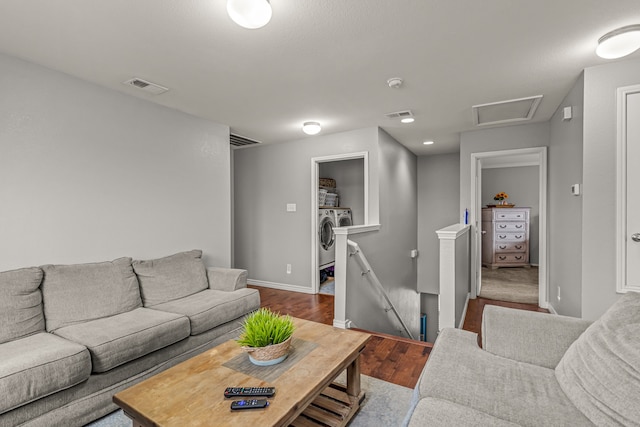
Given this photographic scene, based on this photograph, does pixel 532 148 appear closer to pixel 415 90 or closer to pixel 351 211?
pixel 415 90

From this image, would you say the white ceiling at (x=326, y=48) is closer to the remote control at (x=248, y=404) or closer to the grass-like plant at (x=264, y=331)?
the grass-like plant at (x=264, y=331)

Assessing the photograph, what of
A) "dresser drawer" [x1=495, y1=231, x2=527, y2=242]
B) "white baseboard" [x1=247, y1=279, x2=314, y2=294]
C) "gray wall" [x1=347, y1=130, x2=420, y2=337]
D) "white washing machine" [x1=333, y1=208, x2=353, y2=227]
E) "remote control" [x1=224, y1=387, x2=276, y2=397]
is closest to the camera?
"remote control" [x1=224, y1=387, x2=276, y2=397]

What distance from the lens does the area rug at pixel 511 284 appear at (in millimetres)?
4509

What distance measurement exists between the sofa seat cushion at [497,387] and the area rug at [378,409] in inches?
21.1

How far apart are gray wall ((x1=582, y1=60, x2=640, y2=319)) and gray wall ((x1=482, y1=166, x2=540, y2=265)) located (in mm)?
5247

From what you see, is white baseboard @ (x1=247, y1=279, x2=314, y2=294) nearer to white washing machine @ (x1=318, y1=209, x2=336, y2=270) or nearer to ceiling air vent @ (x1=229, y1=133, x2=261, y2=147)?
white washing machine @ (x1=318, y1=209, x2=336, y2=270)

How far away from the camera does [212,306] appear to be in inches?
104

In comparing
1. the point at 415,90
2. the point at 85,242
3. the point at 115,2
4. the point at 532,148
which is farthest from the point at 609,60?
the point at 85,242

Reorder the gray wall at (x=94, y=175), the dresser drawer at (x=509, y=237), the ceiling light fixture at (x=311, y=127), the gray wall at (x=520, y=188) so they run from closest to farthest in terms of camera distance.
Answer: the gray wall at (x=94, y=175), the ceiling light fixture at (x=311, y=127), the dresser drawer at (x=509, y=237), the gray wall at (x=520, y=188)

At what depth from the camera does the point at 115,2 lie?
1726 millimetres

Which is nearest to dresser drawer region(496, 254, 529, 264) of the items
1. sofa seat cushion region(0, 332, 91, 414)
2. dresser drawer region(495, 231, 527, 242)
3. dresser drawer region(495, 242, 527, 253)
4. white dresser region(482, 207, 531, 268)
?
white dresser region(482, 207, 531, 268)

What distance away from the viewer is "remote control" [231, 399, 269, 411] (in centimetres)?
119

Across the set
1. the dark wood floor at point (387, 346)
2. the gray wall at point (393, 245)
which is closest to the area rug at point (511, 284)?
the dark wood floor at point (387, 346)

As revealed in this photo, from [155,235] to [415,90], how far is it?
293cm
